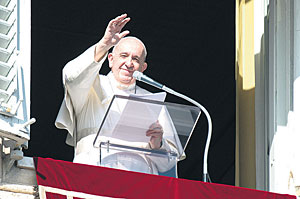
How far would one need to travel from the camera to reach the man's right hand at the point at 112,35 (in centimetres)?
936

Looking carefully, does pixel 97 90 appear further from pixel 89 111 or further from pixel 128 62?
pixel 128 62

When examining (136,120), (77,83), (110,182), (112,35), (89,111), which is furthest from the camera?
(89,111)

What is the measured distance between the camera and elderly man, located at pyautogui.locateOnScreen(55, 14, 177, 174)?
937cm

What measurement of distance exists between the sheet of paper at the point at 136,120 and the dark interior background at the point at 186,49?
109 inches

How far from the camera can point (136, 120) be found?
9.20m

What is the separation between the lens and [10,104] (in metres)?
8.96

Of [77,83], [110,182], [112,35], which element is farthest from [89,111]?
[110,182]

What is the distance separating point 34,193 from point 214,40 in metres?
4.12

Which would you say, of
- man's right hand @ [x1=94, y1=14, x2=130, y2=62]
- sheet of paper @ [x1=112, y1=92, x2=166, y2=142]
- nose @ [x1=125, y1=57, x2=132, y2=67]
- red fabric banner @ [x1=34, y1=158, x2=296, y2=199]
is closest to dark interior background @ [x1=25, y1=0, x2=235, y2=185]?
nose @ [x1=125, y1=57, x2=132, y2=67]

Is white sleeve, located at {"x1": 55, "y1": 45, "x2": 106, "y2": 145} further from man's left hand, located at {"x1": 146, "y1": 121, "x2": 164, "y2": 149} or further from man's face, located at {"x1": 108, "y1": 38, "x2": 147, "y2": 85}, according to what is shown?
man's left hand, located at {"x1": 146, "y1": 121, "x2": 164, "y2": 149}

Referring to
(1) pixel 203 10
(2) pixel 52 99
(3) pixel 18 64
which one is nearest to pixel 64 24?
(2) pixel 52 99

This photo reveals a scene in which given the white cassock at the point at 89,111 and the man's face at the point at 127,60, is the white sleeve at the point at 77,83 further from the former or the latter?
the man's face at the point at 127,60

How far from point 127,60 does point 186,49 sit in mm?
2439

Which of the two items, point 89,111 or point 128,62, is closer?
point 89,111
